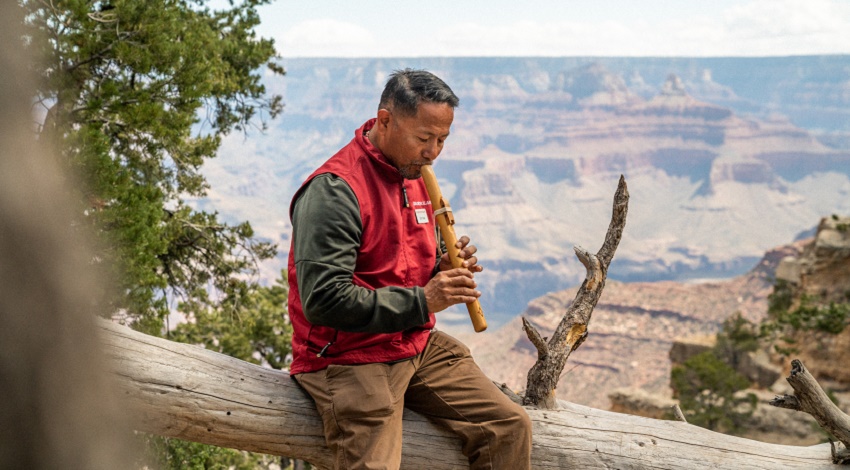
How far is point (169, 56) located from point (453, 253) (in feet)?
17.4

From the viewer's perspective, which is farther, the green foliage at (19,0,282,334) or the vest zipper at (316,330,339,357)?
the green foliage at (19,0,282,334)

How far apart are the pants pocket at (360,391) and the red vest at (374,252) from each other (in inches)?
1.5

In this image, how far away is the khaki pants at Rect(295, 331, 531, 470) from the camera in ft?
8.63

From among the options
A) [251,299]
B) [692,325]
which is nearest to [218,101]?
[251,299]

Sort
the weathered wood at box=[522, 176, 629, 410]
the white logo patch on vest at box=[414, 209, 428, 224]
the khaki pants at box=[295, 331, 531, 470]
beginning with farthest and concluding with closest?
the weathered wood at box=[522, 176, 629, 410] < the white logo patch on vest at box=[414, 209, 428, 224] < the khaki pants at box=[295, 331, 531, 470]

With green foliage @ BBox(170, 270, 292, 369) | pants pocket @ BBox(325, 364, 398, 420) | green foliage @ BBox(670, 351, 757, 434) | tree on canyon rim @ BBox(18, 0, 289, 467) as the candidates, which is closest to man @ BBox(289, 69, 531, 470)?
pants pocket @ BBox(325, 364, 398, 420)

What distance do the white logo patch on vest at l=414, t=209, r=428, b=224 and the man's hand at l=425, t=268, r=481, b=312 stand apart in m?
0.33

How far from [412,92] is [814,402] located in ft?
7.11

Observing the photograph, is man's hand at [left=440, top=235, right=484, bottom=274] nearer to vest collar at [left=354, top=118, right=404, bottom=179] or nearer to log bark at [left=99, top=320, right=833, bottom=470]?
vest collar at [left=354, top=118, right=404, bottom=179]

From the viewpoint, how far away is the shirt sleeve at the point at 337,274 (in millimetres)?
2477

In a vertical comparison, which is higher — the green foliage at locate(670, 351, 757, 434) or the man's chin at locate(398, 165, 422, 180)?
the man's chin at locate(398, 165, 422, 180)

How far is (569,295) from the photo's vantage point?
89875 millimetres

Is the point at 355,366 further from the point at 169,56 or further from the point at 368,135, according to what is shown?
the point at 169,56

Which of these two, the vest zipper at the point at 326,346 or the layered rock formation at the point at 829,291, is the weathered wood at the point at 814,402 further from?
the layered rock formation at the point at 829,291
